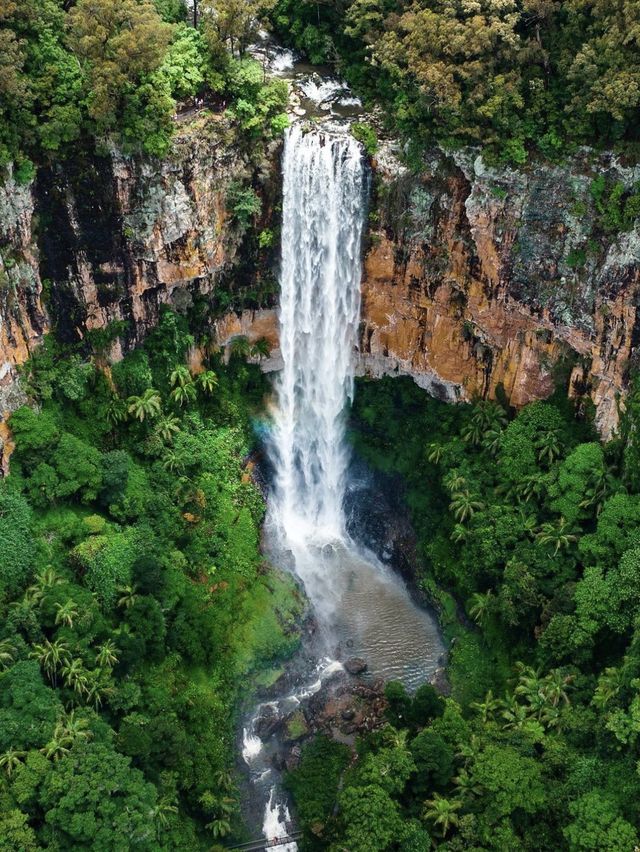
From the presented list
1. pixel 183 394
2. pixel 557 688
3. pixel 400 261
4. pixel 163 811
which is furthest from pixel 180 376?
pixel 557 688

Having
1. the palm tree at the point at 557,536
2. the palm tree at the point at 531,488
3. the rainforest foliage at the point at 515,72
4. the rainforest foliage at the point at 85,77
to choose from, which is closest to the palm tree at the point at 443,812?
the palm tree at the point at 557,536

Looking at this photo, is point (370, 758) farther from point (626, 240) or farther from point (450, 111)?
point (450, 111)

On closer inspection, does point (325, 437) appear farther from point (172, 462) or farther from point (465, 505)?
point (465, 505)

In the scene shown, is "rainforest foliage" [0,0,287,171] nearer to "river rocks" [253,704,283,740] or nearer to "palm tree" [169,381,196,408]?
"palm tree" [169,381,196,408]

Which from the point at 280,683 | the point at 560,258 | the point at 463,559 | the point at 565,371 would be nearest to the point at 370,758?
the point at 280,683

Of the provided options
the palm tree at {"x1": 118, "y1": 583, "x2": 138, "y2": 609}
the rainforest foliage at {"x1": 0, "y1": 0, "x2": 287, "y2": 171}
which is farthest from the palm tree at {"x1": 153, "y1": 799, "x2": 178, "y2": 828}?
the rainforest foliage at {"x1": 0, "y1": 0, "x2": 287, "y2": 171}

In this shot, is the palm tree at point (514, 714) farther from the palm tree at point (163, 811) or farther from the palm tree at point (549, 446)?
the palm tree at point (163, 811)
